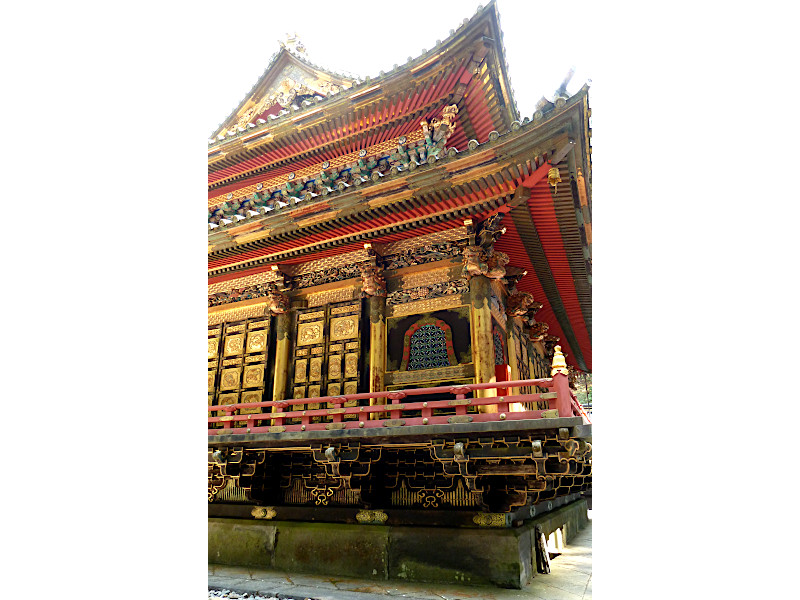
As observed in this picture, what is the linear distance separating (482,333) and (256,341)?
5383 millimetres

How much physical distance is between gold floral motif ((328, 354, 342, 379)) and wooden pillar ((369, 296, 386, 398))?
0.77 metres

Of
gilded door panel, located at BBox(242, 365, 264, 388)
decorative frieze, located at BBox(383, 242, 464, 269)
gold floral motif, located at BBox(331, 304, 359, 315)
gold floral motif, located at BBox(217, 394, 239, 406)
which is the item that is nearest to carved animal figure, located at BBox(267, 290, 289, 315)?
gold floral motif, located at BBox(331, 304, 359, 315)

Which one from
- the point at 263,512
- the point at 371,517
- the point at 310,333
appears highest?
the point at 310,333

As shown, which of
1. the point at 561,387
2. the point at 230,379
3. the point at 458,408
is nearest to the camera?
the point at 561,387

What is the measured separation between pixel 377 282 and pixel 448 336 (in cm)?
186

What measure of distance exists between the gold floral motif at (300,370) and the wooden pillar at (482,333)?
371cm

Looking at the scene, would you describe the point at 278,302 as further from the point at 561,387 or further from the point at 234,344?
the point at 561,387

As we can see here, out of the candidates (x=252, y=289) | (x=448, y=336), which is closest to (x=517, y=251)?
(x=448, y=336)

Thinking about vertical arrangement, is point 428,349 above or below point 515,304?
below

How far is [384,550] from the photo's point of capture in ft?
25.9

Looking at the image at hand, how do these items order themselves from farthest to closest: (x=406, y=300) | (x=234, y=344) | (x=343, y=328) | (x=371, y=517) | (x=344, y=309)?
(x=234, y=344) < (x=344, y=309) < (x=343, y=328) < (x=406, y=300) < (x=371, y=517)

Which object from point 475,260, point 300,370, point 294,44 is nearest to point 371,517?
point 300,370

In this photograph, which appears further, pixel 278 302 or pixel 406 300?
pixel 278 302

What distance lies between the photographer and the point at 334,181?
40.3 ft
